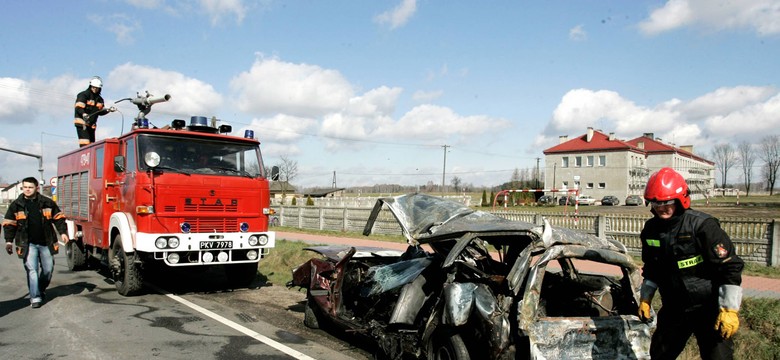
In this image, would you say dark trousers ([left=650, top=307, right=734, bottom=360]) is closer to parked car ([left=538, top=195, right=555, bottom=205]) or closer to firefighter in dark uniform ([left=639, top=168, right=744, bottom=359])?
firefighter in dark uniform ([left=639, top=168, right=744, bottom=359])

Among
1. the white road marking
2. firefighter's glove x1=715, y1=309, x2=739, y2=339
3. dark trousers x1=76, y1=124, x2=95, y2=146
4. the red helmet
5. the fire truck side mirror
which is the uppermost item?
dark trousers x1=76, y1=124, x2=95, y2=146

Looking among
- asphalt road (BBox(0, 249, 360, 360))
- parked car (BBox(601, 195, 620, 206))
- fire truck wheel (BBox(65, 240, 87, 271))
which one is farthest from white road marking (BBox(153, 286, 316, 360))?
parked car (BBox(601, 195, 620, 206))

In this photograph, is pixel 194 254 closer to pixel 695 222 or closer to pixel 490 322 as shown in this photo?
pixel 490 322

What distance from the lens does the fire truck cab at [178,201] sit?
8.33 m

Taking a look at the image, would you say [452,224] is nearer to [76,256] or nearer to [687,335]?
[687,335]

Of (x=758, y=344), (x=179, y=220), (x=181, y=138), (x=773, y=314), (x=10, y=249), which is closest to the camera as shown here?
(x=758, y=344)

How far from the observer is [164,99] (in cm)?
1099

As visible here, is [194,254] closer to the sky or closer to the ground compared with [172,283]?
closer to the sky

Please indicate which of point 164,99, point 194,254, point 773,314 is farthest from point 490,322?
point 164,99

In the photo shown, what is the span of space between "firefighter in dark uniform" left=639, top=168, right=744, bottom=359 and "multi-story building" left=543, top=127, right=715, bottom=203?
6563 centimetres

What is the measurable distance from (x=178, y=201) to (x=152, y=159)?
0.73 m

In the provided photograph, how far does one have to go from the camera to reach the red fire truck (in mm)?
8328

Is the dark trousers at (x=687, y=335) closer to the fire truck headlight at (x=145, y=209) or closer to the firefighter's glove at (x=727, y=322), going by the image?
the firefighter's glove at (x=727, y=322)

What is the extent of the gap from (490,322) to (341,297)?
2.50 meters
